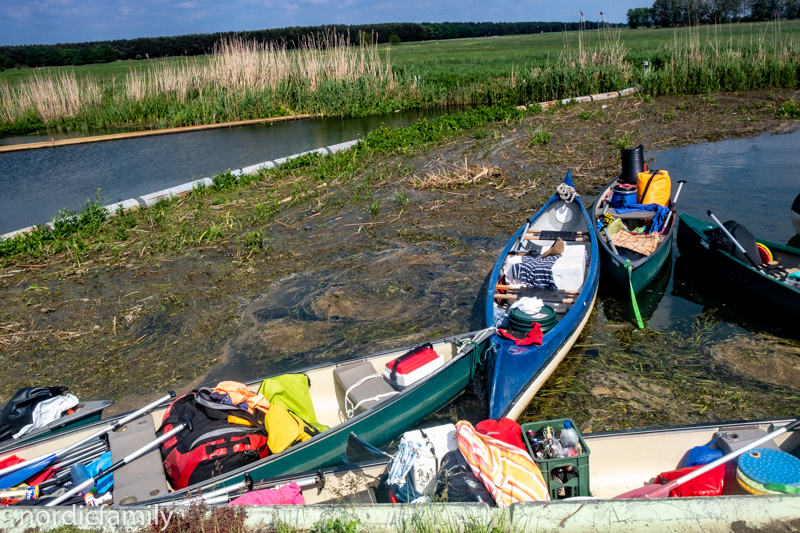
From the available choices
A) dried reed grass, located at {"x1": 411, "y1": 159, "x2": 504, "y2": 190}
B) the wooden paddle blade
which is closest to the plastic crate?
the wooden paddle blade

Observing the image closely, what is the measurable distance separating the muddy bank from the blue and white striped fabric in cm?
86

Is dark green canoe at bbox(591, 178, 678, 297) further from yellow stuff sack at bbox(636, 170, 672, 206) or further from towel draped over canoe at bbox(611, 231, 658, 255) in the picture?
yellow stuff sack at bbox(636, 170, 672, 206)

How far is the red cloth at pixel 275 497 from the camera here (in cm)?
384

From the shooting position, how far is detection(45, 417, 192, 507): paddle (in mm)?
3957

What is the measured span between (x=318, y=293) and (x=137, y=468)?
4424mm

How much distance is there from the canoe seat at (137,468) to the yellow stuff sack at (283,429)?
33.1 inches

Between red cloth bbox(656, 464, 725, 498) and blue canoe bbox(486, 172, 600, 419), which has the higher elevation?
blue canoe bbox(486, 172, 600, 419)

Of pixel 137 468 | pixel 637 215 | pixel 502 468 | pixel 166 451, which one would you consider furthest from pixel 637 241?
pixel 137 468

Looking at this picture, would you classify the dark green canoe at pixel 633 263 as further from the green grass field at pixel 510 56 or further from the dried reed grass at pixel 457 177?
the green grass field at pixel 510 56

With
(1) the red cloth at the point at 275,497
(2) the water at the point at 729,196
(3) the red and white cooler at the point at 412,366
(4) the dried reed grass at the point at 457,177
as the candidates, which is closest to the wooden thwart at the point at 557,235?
(2) the water at the point at 729,196

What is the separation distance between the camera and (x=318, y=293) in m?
8.55

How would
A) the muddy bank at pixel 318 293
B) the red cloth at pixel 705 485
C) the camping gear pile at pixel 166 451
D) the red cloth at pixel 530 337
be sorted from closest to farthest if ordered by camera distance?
the red cloth at pixel 705 485
the camping gear pile at pixel 166 451
the red cloth at pixel 530 337
the muddy bank at pixel 318 293

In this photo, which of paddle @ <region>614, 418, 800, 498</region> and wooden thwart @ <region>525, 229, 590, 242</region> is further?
wooden thwart @ <region>525, 229, 590, 242</region>

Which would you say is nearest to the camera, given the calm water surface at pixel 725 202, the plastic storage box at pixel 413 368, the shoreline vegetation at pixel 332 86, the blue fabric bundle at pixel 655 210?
the plastic storage box at pixel 413 368
